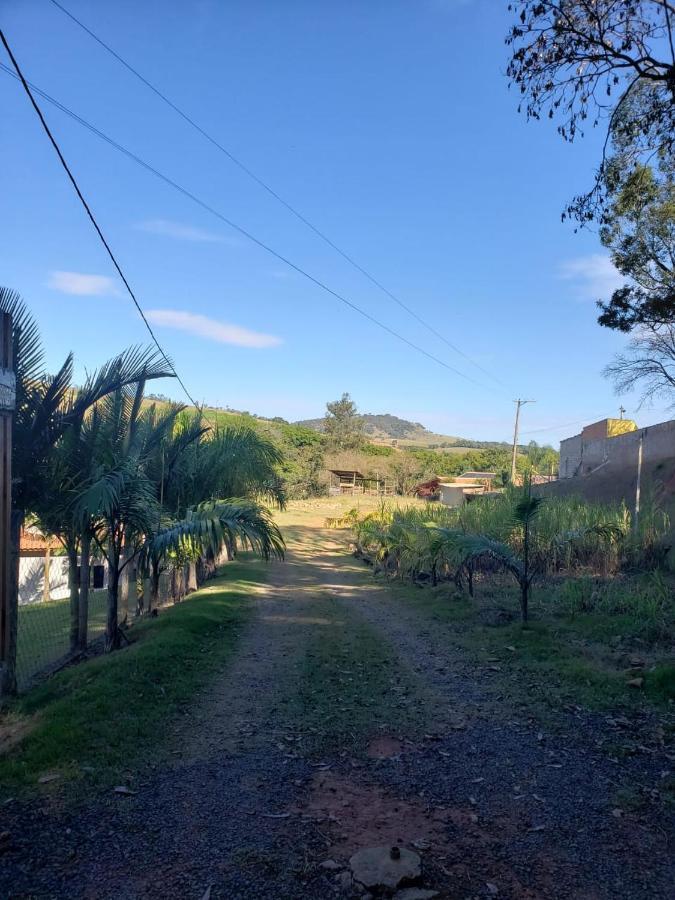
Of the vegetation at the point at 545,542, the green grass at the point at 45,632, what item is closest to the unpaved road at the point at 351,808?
the green grass at the point at 45,632

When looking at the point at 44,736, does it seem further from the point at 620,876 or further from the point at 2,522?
the point at 620,876

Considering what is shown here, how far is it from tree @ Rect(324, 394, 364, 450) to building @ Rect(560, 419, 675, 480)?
18.9m

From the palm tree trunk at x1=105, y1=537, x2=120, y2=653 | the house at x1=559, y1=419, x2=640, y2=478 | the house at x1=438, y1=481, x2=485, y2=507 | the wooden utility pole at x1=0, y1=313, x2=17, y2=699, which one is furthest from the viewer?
the house at x1=438, y1=481, x2=485, y2=507

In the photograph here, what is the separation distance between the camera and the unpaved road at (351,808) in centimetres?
303

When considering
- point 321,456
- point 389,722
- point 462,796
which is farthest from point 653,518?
point 321,456

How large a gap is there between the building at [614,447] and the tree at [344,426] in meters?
18.9

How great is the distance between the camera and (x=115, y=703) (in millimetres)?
5312

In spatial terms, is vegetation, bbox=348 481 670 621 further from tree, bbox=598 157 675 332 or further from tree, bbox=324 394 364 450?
tree, bbox=324 394 364 450

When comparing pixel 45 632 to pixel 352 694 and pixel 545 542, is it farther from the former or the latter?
pixel 545 542

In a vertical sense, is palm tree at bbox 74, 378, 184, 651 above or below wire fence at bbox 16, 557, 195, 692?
above

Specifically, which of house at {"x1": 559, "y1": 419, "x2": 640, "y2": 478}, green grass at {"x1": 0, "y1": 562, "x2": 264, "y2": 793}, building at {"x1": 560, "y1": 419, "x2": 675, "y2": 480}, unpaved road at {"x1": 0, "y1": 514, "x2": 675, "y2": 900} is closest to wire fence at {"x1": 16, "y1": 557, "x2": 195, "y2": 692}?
green grass at {"x1": 0, "y1": 562, "x2": 264, "y2": 793}

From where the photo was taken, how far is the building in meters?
20.0

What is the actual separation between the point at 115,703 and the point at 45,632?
7.57 m

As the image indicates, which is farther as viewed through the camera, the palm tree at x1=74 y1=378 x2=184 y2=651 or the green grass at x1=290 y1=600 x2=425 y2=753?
the palm tree at x1=74 y1=378 x2=184 y2=651
